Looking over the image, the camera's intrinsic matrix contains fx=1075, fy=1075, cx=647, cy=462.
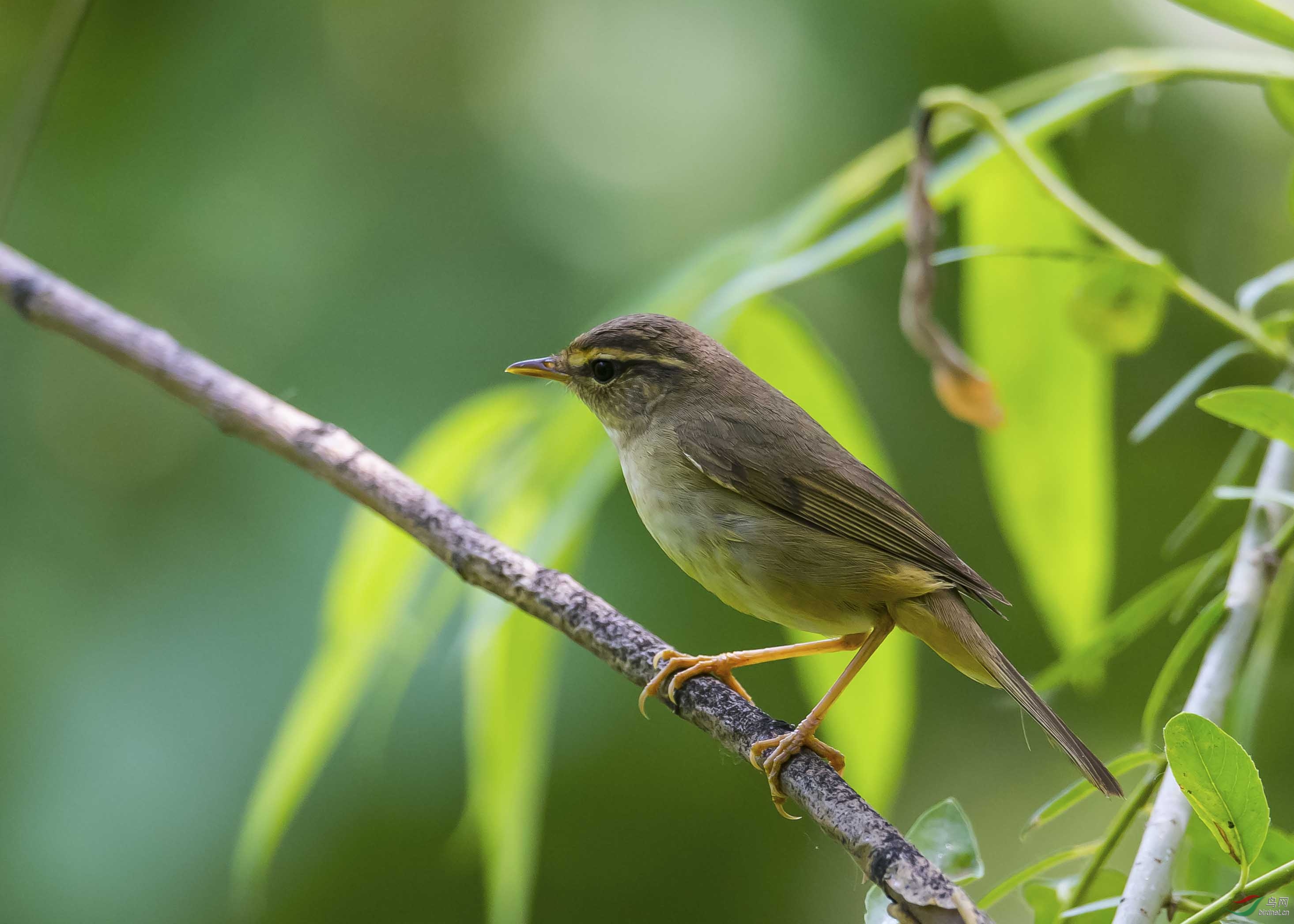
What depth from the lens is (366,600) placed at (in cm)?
221

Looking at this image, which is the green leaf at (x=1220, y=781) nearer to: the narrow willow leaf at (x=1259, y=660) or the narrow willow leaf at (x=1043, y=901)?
the narrow willow leaf at (x=1043, y=901)

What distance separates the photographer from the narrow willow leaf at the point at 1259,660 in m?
1.76

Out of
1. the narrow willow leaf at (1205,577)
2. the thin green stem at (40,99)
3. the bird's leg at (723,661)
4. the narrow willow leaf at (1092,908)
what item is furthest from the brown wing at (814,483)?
the thin green stem at (40,99)

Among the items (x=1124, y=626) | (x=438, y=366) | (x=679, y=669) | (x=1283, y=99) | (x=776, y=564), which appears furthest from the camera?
(x=438, y=366)

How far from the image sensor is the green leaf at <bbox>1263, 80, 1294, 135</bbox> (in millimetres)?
1776

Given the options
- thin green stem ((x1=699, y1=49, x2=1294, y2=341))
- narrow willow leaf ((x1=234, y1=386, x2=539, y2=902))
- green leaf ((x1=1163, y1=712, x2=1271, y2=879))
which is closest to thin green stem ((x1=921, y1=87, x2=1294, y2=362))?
thin green stem ((x1=699, y1=49, x2=1294, y2=341))

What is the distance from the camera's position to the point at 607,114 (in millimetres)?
5539

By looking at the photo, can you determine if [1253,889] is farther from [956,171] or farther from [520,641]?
[956,171]

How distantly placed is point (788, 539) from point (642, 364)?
28.3 inches

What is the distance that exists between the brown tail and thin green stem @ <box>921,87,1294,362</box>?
675 millimetres

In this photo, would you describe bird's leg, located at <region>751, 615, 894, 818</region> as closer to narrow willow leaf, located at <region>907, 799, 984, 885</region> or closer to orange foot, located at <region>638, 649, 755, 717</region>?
orange foot, located at <region>638, 649, 755, 717</region>

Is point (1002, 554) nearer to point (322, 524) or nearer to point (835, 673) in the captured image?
point (835, 673)

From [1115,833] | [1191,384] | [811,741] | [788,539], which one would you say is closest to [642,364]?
[788,539]

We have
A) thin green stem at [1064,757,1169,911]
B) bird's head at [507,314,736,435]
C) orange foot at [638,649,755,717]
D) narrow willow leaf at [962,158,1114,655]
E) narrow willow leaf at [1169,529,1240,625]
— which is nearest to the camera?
thin green stem at [1064,757,1169,911]
